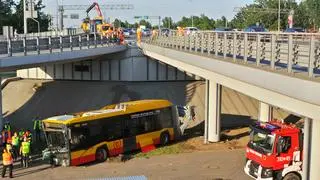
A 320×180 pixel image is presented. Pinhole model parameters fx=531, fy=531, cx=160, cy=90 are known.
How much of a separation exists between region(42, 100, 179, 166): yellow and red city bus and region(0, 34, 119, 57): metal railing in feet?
16.2

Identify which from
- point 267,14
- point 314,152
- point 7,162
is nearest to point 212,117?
point 7,162

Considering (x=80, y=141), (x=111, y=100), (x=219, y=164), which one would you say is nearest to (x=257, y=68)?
(x=219, y=164)

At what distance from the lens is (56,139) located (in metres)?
22.2

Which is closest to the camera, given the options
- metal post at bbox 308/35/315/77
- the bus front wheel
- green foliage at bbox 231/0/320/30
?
metal post at bbox 308/35/315/77

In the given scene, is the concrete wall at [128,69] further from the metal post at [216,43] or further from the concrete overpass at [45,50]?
the metal post at [216,43]

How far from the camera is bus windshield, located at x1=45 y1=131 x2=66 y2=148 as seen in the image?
22.0 meters

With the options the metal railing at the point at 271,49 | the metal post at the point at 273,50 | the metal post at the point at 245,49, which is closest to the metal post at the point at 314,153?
the metal railing at the point at 271,49

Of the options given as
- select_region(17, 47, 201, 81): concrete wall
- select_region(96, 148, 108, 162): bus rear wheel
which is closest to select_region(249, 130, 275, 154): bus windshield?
select_region(96, 148, 108, 162): bus rear wheel

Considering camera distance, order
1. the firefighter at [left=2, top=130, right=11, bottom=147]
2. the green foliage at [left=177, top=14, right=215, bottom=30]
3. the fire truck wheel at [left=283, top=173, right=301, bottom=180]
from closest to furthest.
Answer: the fire truck wheel at [left=283, top=173, right=301, bottom=180] → the firefighter at [left=2, top=130, right=11, bottom=147] → the green foliage at [left=177, top=14, right=215, bottom=30]

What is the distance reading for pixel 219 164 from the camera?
2203 cm

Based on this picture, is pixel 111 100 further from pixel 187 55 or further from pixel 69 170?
pixel 69 170

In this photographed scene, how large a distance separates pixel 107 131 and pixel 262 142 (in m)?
8.16

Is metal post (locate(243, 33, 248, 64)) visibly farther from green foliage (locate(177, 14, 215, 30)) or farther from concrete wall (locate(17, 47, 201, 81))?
green foliage (locate(177, 14, 215, 30))

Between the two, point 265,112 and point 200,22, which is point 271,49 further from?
point 200,22
